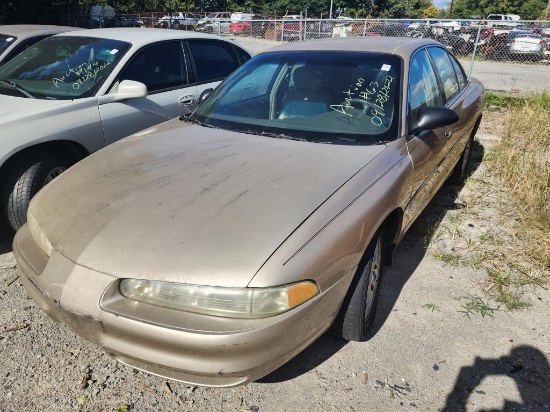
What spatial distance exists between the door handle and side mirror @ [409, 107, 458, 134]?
102 inches

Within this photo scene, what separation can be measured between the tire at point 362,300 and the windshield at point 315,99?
2.34ft

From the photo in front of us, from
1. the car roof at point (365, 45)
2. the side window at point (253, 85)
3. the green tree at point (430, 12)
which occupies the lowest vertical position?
the green tree at point (430, 12)

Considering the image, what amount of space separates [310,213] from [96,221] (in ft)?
3.21

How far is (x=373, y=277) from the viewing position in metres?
2.59

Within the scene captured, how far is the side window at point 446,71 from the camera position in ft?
13.0

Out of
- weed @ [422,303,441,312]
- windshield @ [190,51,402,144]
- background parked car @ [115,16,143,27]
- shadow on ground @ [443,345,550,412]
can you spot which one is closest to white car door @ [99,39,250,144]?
windshield @ [190,51,402,144]

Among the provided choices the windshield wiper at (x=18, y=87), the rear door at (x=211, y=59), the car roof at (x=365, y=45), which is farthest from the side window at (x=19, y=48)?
the car roof at (x=365, y=45)

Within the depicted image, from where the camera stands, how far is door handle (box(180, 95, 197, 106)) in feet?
15.4

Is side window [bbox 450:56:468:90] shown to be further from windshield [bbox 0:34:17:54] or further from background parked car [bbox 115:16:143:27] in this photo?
background parked car [bbox 115:16:143:27]

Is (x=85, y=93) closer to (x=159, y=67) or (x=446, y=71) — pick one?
(x=159, y=67)

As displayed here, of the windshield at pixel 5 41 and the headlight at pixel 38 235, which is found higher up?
the windshield at pixel 5 41

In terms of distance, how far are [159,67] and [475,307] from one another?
11.9ft

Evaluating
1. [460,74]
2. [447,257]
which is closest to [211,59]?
[460,74]

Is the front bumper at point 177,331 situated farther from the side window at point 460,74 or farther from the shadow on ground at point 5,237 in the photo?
the side window at point 460,74
